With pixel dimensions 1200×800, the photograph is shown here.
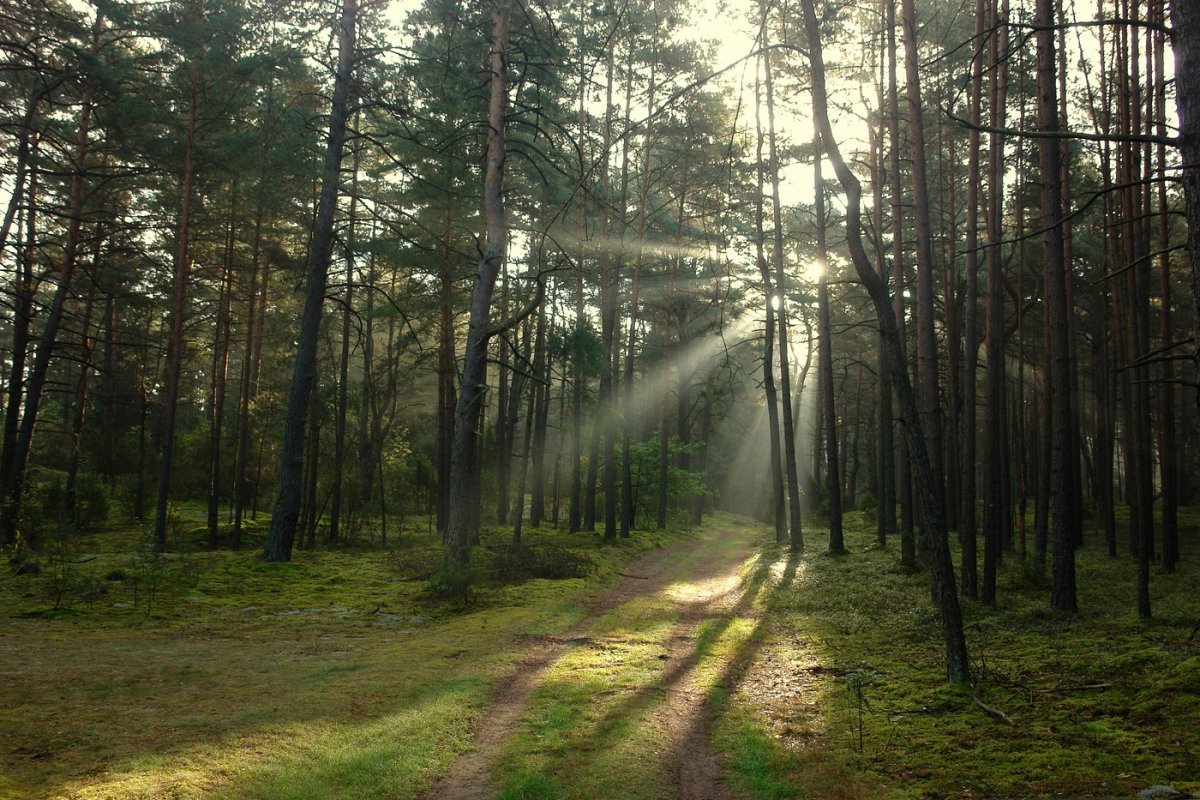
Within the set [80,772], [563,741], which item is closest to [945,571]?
[563,741]

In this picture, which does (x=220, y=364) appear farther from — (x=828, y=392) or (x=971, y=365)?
(x=971, y=365)

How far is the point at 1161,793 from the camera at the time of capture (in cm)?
384

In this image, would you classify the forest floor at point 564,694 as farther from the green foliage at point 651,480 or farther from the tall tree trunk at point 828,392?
the green foliage at point 651,480

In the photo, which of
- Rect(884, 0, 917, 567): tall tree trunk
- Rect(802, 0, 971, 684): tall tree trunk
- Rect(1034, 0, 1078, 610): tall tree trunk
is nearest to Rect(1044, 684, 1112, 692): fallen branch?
Rect(802, 0, 971, 684): tall tree trunk

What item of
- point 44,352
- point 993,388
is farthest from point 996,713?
point 44,352

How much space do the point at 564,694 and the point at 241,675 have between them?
119 inches

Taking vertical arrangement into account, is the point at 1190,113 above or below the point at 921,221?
below

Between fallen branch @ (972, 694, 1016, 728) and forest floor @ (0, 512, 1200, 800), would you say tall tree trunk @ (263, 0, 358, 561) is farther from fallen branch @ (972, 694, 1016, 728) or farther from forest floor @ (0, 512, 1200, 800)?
fallen branch @ (972, 694, 1016, 728)

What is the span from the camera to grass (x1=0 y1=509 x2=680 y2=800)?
13.9 ft

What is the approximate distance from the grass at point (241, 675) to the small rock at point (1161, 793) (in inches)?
168

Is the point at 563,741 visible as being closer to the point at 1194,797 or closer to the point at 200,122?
the point at 1194,797

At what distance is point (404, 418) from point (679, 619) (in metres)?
29.8

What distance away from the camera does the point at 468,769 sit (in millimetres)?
4816

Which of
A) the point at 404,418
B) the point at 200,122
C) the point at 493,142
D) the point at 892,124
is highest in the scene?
the point at 200,122
